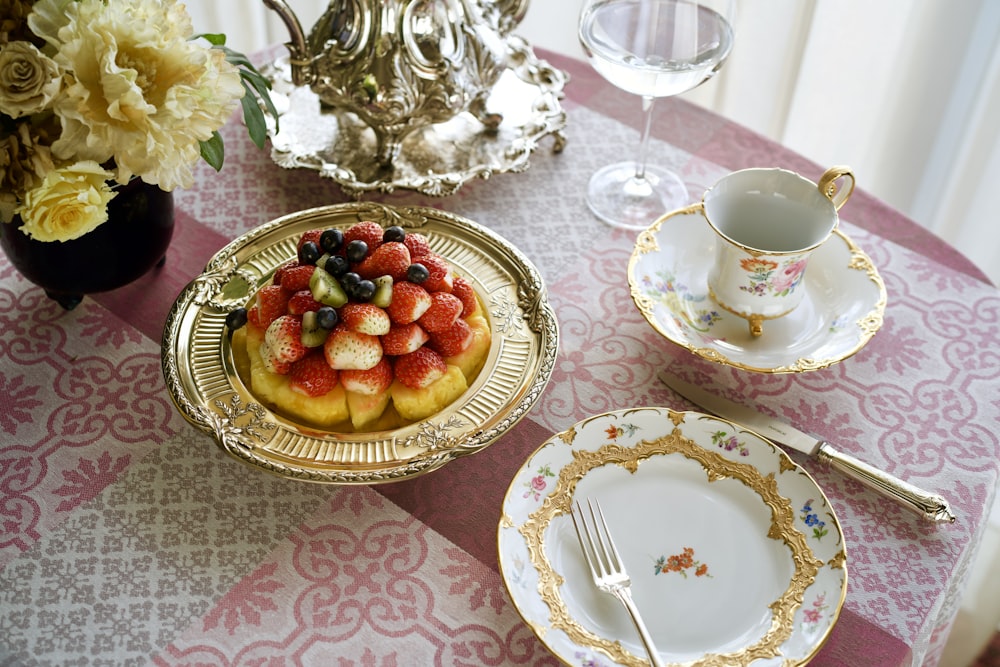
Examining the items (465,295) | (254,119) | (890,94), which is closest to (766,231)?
(465,295)

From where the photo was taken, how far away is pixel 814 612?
0.68 metres

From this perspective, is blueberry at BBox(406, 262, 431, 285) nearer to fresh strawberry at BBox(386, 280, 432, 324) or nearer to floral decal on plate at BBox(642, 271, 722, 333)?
fresh strawberry at BBox(386, 280, 432, 324)

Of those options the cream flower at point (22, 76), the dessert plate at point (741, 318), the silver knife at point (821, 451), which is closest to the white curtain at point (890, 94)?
the dessert plate at point (741, 318)

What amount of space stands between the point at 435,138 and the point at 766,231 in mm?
446

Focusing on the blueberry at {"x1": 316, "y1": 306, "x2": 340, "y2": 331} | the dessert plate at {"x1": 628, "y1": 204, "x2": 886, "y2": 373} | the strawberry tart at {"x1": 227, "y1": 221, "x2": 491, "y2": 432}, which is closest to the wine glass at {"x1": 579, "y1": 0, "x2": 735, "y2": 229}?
the dessert plate at {"x1": 628, "y1": 204, "x2": 886, "y2": 373}

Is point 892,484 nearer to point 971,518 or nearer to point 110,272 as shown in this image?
point 971,518

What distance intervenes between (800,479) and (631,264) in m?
0.29

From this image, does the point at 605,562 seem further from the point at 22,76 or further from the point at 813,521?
the point at 22,76

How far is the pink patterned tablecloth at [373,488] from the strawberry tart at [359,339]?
0.08 metres

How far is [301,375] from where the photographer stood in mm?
779

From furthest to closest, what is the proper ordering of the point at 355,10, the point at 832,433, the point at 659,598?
the point at 355,10
the point at 832,433
the point at 659,598

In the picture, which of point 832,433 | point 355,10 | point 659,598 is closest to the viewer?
point 659,598

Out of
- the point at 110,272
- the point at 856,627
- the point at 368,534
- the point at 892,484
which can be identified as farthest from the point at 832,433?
the point at 110,272

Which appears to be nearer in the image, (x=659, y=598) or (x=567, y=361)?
(x=659, y=598)
